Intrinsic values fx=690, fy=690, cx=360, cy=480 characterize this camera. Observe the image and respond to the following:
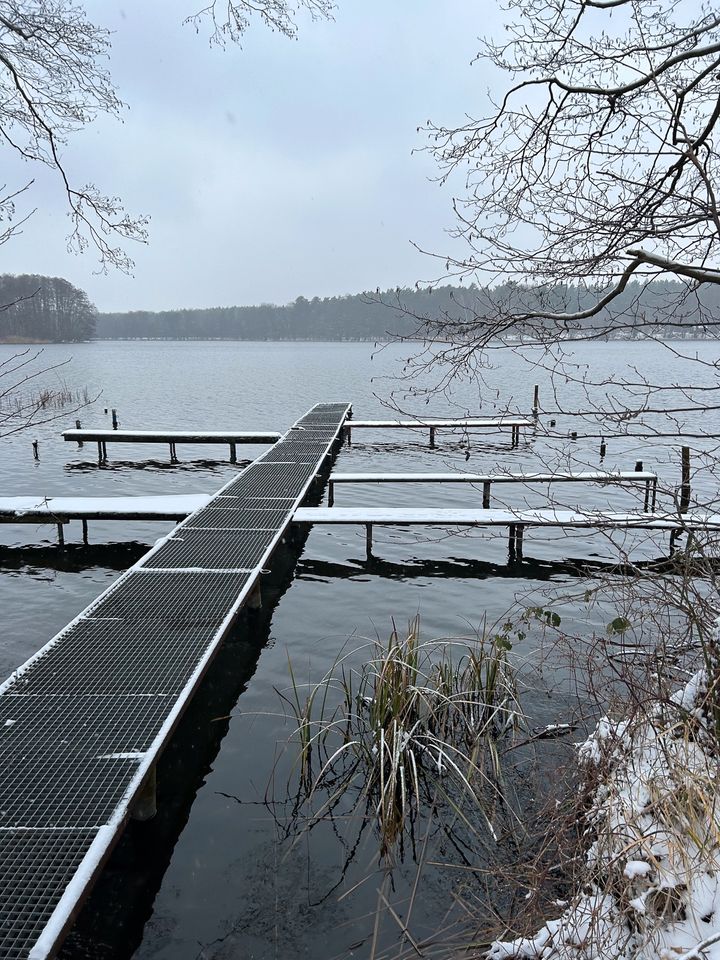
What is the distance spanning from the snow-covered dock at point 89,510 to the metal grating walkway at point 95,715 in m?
2.02

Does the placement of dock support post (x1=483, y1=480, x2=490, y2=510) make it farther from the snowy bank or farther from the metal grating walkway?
the snowy bank

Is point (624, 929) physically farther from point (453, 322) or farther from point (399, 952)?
point (453, 322)

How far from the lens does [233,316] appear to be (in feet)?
468

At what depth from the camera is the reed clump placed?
470 centimetres

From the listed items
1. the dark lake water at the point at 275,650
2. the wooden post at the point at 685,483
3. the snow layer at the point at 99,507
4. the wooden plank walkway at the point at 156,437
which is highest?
the wooden post at the point at 685,483

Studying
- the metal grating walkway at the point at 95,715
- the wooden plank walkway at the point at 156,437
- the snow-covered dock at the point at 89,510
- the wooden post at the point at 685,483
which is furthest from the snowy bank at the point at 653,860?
the wooden plank walkway at the point at 156,437

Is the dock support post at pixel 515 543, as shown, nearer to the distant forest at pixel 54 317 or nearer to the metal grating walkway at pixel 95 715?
the metal grating walkway at pixel 95 715

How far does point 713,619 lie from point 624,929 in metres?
1.72

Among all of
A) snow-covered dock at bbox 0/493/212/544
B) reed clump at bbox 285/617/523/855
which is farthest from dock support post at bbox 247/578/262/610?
snow-covered dock at bbox 0/493/212/544

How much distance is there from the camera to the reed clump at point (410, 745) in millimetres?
4703

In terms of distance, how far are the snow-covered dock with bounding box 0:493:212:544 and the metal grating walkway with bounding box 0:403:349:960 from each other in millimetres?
2022

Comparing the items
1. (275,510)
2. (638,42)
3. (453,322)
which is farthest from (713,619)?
(275,510)

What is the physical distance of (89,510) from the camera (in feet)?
35.2

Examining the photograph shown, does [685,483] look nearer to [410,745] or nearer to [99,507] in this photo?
[410,745]
